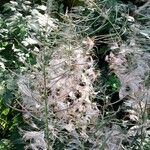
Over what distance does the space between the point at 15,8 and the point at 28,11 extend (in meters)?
0.09

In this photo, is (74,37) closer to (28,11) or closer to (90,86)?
(90,86)

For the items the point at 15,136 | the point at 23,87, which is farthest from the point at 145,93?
the point at 15,136

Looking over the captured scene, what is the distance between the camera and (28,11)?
10.1 feet

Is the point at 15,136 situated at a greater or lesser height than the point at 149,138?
lesser

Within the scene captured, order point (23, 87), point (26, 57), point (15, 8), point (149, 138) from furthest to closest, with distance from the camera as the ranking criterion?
point (15, 8) → point (26, 57) → point (149, 138) → point (23, 87)

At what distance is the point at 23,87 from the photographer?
1846 mm

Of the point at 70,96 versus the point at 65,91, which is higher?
the point at 65,91

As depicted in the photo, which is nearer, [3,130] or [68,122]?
[68,122]

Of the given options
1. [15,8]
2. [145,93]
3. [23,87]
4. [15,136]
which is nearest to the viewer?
[23,87]

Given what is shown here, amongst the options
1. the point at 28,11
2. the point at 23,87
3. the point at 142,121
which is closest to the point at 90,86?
the point at 142,121

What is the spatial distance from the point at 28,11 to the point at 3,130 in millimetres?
755

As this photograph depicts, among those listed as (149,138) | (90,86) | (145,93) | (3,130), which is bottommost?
(3,130)

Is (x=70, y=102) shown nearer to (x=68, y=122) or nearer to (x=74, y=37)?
(x=68, y=122)

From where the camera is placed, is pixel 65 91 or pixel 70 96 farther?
pixel 70 96
